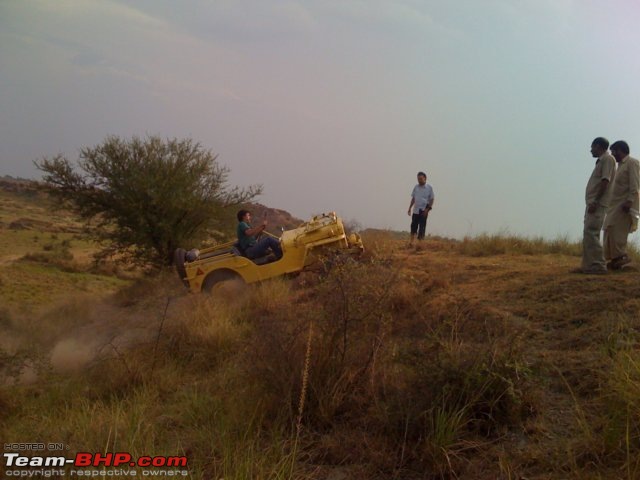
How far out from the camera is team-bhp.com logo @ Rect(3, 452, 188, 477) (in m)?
3.23

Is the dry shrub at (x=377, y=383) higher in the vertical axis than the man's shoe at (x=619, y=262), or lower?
lower

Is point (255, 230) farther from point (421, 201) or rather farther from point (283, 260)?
point (421, 201)

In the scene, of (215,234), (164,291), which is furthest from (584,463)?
(215,234)

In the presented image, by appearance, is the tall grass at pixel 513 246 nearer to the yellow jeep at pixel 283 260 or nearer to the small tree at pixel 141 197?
the yellow jeep at pixel 283 260

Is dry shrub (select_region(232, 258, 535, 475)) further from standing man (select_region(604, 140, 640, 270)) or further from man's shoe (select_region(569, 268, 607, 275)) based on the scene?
standing man (select_region(604, 140, 640, 270))

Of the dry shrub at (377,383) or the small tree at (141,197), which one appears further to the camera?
the small tree at (141,197)

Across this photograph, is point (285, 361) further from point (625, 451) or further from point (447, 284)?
point (447, 284)

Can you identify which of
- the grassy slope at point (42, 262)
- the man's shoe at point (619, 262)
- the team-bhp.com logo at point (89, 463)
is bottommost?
the grassy slope at point (42, 262)

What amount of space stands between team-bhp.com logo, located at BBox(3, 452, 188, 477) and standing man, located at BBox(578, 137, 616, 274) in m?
6.13

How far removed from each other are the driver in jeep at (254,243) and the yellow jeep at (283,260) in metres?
0.15

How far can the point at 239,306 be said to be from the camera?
8141 millimetres

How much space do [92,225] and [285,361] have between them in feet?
55.8

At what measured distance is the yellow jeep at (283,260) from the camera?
367 inches

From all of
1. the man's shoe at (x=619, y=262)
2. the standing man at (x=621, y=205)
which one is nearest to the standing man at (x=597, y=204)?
the standing man at (x=621, y=205)
